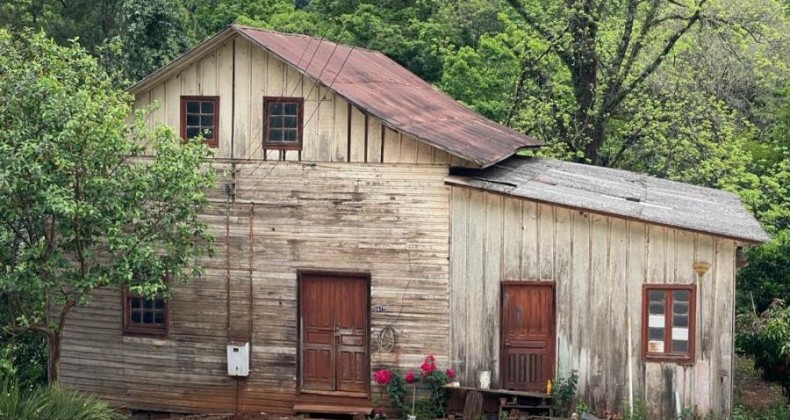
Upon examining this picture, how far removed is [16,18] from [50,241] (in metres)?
23.8

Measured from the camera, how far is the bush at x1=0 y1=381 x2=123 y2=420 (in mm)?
14023

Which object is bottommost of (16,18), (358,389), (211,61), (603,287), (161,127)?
(358,389)

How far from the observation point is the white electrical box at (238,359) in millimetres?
17078

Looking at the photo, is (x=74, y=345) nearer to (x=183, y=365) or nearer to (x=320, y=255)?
(x=183, y=365)

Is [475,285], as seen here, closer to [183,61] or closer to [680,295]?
[680,295]

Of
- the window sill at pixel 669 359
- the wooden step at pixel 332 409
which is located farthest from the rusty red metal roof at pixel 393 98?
the wooden step at pixel 332 409

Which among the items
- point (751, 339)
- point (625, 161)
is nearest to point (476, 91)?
point (625, 161)

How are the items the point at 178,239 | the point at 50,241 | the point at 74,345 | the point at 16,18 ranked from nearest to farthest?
the point at 50,241 < the point at 178,239 < the point at 74,345 < the point at 16,18

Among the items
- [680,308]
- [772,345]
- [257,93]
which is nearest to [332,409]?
[257,93]

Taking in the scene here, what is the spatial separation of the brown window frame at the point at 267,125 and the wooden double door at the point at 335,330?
189cm

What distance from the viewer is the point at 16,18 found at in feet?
119

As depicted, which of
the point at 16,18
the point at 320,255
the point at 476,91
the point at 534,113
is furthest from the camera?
the point at 16,18

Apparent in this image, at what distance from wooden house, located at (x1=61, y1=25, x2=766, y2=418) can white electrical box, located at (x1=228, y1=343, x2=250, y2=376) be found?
3cm

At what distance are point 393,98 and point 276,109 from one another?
2223 millimetres
